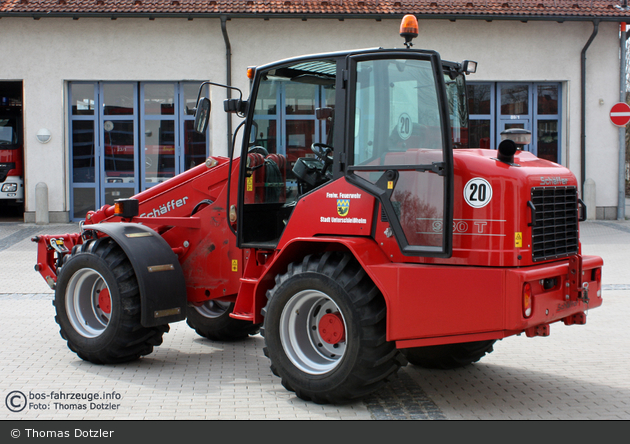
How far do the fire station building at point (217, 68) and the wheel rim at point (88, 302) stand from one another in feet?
39.5

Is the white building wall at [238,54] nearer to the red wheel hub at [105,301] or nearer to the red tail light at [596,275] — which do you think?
the red wheel hub at [105,301]

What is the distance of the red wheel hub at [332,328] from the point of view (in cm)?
494

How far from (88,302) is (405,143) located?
11.1 ft

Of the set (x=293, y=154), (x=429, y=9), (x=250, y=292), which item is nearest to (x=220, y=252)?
(x=250, y=292)

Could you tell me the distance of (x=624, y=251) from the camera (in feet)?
44.7

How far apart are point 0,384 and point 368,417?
9.57ft

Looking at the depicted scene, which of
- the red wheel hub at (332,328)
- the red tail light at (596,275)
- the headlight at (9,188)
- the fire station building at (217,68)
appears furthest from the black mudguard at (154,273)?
the headlight at (9,188)

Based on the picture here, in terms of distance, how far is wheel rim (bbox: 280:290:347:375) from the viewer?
198 inches

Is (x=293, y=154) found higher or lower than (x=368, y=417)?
higher

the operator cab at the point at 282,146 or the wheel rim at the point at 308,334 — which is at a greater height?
the operator cab at the point at 282,146

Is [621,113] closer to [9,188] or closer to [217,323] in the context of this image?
[217,323]

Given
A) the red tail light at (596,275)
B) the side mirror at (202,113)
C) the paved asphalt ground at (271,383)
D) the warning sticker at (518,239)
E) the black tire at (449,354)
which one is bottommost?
the paved asphalt ground at (271,383)

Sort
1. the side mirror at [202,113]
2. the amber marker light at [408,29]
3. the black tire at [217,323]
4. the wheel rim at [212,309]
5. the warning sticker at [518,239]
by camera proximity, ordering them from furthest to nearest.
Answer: the wheel rim at [212,309]
the black tire at [217,323]
the side mirror at [202,113]
the amber marker light at [408,29]
the warning sticker at [518,239]

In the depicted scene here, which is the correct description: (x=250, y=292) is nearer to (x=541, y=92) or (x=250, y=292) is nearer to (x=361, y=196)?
(x=361, y=196)
